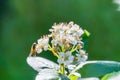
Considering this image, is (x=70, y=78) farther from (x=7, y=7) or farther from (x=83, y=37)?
(x=7, y=7)

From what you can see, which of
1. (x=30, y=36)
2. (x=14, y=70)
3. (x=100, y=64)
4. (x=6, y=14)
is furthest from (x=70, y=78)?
(x=6, y=14)

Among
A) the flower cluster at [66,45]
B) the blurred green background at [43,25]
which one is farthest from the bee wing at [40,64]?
the blurred green background at [43,25]

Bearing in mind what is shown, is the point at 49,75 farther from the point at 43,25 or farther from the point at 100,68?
the point at 43,25

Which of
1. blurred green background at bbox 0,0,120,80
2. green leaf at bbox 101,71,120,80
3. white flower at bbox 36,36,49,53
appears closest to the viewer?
green leaf at bbox 101,71,120,80

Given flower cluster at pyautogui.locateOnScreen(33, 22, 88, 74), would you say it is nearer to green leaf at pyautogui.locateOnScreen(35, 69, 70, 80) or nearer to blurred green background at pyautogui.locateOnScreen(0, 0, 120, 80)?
green leaf at pyautogui.locateOnScreen(35, 69, 70, 80)

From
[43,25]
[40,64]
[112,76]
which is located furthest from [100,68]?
[43,25]

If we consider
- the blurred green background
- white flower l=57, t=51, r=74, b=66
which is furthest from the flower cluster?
the blurred green background
